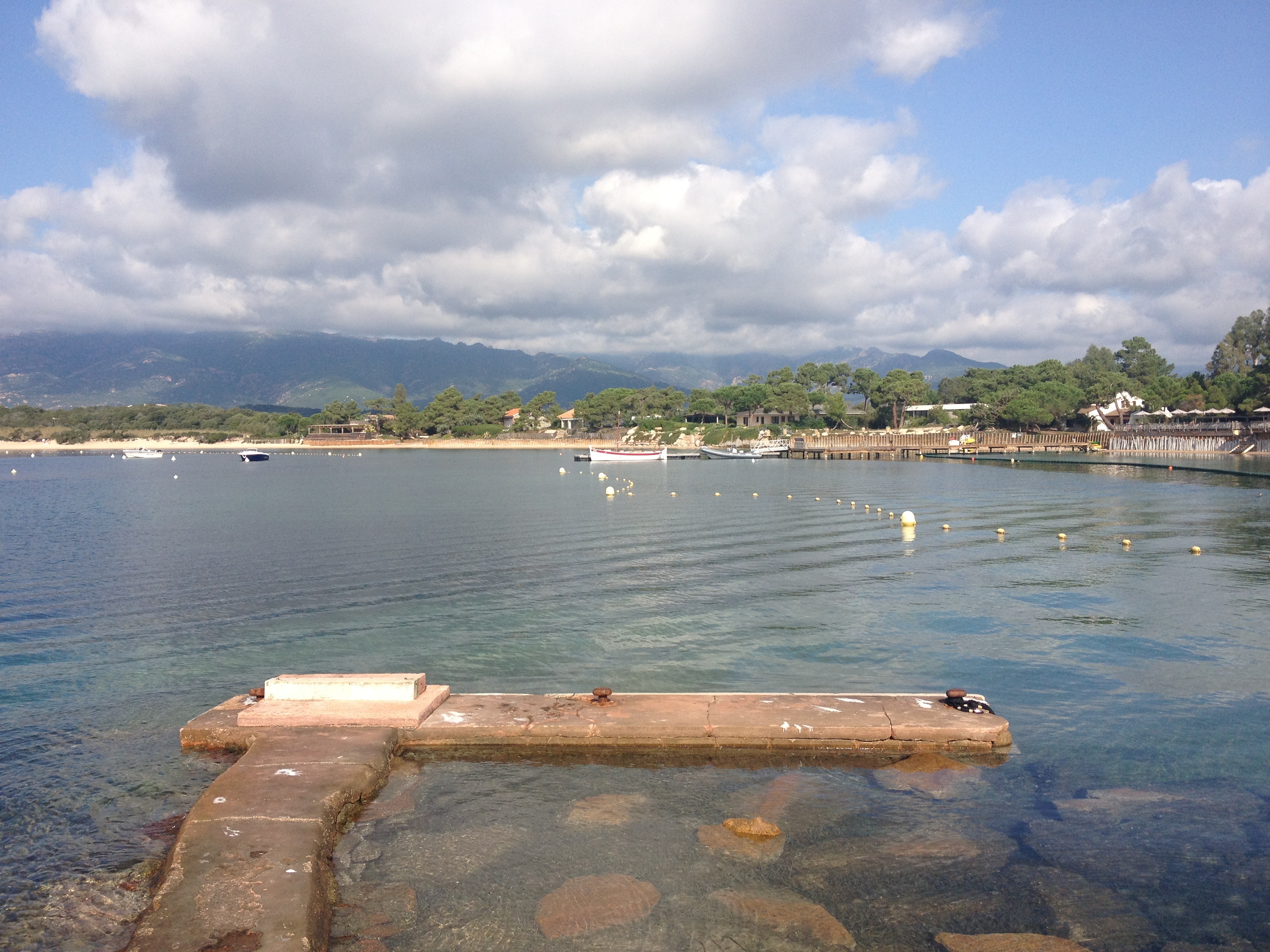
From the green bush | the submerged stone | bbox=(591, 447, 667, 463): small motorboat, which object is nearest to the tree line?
the green bush

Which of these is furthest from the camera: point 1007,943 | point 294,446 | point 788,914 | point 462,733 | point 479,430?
point 294,446

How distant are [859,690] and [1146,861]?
19.3 ft

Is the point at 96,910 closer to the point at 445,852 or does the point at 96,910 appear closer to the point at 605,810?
the point at 445,852

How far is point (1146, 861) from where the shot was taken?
326 inches

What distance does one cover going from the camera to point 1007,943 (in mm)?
6855

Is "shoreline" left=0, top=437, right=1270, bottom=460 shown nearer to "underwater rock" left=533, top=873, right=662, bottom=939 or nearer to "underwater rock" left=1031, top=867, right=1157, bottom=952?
"underwater rock" left=1031, top=867, right=1157, bottom=952

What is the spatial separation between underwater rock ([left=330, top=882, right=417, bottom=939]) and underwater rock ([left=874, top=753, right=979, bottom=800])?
559 cm

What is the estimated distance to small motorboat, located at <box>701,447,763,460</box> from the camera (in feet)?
396

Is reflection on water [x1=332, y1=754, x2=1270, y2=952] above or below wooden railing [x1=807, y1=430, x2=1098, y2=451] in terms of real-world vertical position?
below

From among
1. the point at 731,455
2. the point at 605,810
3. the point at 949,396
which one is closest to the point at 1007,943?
the point at 605,810

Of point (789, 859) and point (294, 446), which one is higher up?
point (294, 446)

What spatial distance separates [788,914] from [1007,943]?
1794 millimetres

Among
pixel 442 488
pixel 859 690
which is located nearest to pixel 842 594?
pixel 859 690

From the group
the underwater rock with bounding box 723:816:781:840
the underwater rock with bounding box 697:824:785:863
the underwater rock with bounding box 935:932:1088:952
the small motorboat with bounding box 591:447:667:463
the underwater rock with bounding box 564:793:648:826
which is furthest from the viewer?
the small motorboat with bounding box 591:447:667:463
